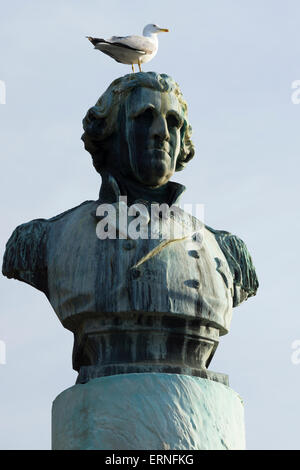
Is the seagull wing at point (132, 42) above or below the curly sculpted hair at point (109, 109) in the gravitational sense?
above

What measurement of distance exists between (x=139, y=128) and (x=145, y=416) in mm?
2299

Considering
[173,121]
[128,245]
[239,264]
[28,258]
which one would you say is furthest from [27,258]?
[239,264]

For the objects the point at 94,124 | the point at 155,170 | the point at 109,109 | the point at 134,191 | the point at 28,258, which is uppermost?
the point at 109,109

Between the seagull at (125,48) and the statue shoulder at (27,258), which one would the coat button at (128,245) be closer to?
the statue shoulder at (27,258)

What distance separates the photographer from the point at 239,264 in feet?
42.6

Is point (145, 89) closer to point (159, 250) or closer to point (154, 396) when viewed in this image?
point (159, 250)

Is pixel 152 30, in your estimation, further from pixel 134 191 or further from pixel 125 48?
pixel 134 191

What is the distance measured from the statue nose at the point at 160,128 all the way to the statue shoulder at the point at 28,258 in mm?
1132

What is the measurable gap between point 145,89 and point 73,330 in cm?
193

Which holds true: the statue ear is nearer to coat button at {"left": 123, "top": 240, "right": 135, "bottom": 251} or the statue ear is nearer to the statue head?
the statue head

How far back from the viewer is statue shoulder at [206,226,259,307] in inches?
507

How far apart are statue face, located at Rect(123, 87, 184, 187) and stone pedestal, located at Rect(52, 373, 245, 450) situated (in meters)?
1.63

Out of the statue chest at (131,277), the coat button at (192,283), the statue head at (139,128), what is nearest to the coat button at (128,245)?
the statue chest at (131,277)

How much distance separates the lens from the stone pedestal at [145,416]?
459 inches
